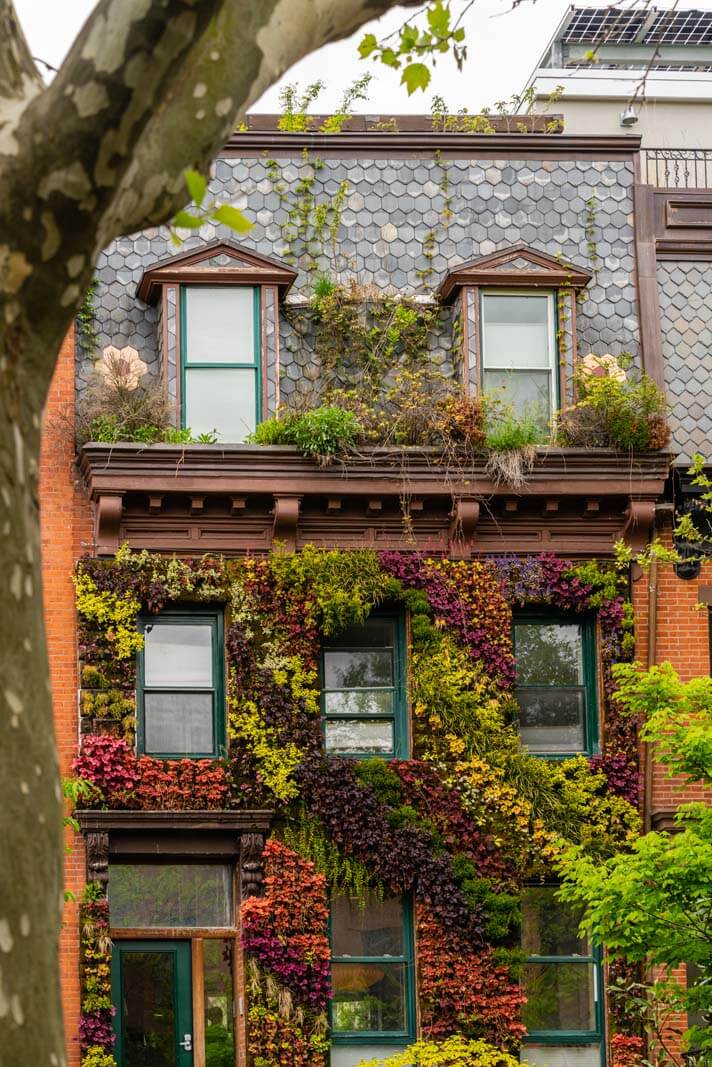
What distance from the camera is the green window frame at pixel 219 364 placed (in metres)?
24.5

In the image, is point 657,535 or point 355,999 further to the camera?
point 657,535

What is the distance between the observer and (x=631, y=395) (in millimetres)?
24391

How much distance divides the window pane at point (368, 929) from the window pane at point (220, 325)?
6.78 metres

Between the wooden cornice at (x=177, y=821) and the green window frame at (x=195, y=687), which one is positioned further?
the green window frame at (x=195, y=687)

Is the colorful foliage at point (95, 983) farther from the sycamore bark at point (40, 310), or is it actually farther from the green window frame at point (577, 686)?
the sycamore bark at point (40, 310)

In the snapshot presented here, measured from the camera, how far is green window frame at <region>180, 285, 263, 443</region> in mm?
24453

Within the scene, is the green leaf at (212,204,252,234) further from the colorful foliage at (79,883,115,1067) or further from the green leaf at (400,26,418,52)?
the colorful foliage at (79,883,115,1067)

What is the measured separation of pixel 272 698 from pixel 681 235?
8.40m

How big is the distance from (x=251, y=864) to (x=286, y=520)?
4093mm

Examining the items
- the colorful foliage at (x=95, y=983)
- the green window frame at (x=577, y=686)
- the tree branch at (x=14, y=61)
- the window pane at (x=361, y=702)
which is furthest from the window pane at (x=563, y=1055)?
the tree branch at (x=14, y=61)

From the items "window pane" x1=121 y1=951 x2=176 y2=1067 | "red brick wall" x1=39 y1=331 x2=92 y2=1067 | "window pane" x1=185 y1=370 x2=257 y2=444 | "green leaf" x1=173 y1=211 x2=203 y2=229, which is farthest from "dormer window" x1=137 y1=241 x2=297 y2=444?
"green leaf" x1=173 y1=211 x2=203 y2=229

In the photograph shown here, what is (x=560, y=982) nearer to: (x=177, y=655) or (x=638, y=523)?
(x=638, y=523)

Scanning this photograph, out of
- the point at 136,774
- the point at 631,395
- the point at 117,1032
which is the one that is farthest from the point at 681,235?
the point at 117,1032

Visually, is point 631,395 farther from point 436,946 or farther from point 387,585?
point 436,946
